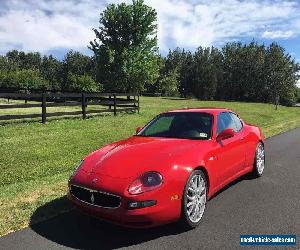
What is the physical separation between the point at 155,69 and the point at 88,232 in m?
42.9

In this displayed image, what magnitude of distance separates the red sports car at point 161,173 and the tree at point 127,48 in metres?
38.4

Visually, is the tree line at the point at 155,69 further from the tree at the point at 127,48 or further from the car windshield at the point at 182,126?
the car windshield at the point at 182,126

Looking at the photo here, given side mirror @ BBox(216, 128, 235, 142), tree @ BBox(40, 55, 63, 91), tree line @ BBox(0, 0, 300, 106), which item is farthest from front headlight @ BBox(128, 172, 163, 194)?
tree @ BBox(40, 55, 63, 91)

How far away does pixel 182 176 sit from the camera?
16.7 ft

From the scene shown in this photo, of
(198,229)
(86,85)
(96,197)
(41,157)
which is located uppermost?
(86,85)

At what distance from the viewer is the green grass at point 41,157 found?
605 centimetres

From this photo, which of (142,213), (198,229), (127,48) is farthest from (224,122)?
(127,48)

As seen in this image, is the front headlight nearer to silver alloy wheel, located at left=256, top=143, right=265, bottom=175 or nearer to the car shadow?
the car shadow

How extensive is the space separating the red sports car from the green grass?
115 centimetres

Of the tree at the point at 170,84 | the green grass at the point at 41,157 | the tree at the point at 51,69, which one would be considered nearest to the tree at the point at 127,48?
the green grass at the point at 41,157

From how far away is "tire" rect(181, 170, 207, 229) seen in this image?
5090 mm

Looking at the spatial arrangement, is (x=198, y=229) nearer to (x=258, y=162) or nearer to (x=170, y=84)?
(x=258, y=162)

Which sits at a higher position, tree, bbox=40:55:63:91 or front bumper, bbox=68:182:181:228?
tree, bbox=40:55:63:91

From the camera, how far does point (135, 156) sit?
5.46 m
